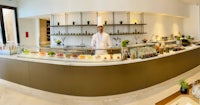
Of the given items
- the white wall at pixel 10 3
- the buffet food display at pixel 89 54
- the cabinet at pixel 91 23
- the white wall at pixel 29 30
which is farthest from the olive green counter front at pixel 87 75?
the white wall at pixel 29 30

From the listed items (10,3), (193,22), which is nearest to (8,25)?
(10,3)

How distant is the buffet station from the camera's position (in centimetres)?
310

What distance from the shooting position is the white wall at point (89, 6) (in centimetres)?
612

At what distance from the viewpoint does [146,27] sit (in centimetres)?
761

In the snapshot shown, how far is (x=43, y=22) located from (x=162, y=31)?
599cm

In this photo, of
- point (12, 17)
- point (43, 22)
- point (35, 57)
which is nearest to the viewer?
point (35, 57)

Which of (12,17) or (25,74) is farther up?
(12,17)

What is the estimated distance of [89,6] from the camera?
612 cm

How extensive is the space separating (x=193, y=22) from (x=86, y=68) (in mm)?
9019

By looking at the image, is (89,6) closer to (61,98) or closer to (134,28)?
(134,28)

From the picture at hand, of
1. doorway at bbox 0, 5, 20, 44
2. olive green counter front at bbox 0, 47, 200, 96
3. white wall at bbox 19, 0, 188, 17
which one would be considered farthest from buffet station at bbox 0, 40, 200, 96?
doorway at bbox 0, 5, 20, 44

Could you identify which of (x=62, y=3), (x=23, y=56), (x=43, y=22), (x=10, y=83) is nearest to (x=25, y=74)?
(x=23, y=56)

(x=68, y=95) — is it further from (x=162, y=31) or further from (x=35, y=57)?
(x=162, y=31)

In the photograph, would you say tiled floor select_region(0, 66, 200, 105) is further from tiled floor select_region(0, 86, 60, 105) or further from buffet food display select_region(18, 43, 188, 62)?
buffet food display select_region(18, 43, 188, 62)
